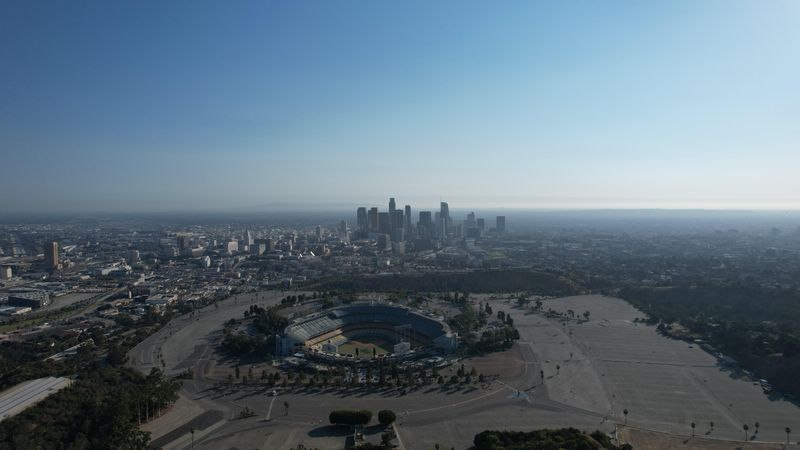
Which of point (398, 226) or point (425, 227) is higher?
point (398, 226)

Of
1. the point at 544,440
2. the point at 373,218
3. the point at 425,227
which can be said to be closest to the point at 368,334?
the point at 544,440

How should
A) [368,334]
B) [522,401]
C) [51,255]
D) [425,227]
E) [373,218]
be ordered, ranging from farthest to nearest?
[373,218] < [425,227] < [51,255] < [368,334] < [522,401]

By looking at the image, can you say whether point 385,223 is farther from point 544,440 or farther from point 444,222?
point 544,440

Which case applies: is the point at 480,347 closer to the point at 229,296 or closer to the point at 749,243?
A: the point at 229,296

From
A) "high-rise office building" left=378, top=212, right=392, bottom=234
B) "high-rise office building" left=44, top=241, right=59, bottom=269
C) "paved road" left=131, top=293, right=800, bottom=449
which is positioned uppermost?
"high-rise office building" left=378, top=212, right=392, bottom=234

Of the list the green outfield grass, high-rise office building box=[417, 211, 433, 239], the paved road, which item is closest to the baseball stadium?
the green outfield grass

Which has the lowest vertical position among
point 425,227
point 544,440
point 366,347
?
point 366,347

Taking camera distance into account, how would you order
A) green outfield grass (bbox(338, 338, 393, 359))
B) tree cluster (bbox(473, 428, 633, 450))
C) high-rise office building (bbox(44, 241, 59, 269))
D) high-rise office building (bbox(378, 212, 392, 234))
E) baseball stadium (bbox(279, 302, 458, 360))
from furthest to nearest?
high-rise office building (bbox(378, 212, 392, 234))
high-rise office building (bbox(44, 241, 59, 269))
green outfield grass (bbox(338, 338, 393, 359))
baseball stadium (bbox(279, 302, 458, 360))
tree cluster (bbox(473, 428, 633, 450))

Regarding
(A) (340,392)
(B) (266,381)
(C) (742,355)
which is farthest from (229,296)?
(C) (742,355)

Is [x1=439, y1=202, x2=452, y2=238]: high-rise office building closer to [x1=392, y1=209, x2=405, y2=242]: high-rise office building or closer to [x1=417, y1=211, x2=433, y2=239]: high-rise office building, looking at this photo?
[x1=417, y1=211, x2=433, y2=239]: high-rise office building
